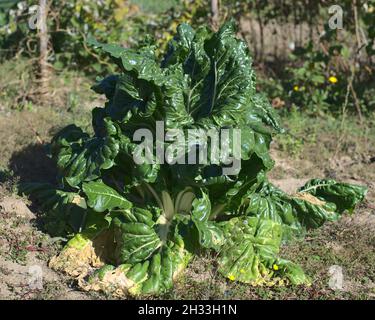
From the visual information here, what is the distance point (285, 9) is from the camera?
896 cm

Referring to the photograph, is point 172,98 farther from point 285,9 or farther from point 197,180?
point 285,9

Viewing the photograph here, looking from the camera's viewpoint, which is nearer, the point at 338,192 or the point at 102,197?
the point at 102,197

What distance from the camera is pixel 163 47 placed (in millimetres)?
8234

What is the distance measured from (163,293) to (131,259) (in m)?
0.37

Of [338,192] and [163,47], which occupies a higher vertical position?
[163,47]

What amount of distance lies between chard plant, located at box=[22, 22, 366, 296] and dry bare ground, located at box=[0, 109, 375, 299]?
0.11 metres

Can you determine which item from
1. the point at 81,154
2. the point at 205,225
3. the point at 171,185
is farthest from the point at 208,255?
the point at 81,154

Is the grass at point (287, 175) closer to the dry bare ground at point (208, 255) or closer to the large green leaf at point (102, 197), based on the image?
the dry bare ground at point (208, 255)

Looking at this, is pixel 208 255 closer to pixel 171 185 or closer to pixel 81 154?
pixel 171 185

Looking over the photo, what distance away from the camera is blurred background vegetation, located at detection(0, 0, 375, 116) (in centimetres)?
A: 784

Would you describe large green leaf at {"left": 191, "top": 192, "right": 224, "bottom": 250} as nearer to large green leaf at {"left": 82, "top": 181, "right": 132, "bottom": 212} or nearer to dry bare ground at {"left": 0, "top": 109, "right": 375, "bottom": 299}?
dry bare ground at {"left": 0, "top": 109, "right": 375, "bottom": 299}

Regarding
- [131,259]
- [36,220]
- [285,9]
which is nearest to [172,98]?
[131,259]

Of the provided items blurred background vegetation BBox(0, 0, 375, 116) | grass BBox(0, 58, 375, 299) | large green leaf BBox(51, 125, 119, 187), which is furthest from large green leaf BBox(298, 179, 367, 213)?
blurred background vegetation BBox(0, 0, 375, 116)

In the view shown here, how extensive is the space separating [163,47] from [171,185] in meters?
3.40
